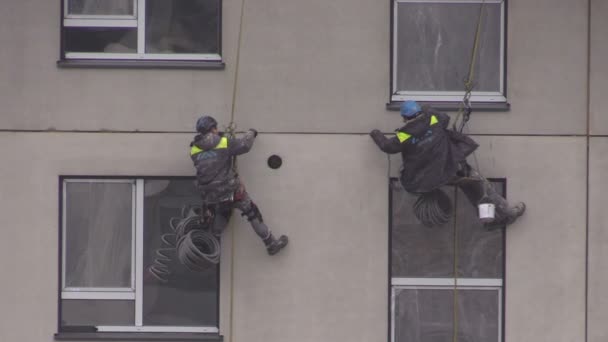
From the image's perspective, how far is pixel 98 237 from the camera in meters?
13.8

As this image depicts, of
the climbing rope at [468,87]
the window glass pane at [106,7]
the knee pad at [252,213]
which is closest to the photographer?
the knee pad at [252,213]

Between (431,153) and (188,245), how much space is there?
7.38ft

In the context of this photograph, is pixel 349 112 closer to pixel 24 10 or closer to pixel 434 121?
pixel 434 121

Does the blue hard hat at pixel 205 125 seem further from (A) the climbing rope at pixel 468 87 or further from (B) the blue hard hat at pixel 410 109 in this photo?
(A) the climbing rope at pixel 468 87

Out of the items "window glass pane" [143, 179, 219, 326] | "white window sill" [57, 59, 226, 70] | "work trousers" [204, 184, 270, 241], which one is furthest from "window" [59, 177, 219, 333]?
"white window sill" [57, 59, 226, 70]

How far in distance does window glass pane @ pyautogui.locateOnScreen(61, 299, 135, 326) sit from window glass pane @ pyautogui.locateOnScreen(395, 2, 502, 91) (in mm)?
3188

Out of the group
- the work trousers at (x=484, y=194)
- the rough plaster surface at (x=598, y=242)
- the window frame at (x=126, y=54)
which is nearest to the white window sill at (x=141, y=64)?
the window frame at (x=126, y=54)

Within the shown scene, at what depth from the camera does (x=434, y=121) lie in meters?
13.1

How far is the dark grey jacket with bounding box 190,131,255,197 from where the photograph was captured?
43.0 feet

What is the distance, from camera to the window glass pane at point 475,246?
541 inches

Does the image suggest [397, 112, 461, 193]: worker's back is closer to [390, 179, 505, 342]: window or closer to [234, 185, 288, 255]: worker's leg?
[390, 179, 505, 342]: window

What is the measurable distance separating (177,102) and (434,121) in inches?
90.6

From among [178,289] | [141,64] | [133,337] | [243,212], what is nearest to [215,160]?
[243,212]

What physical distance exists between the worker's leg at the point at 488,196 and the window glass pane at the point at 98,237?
300cm
